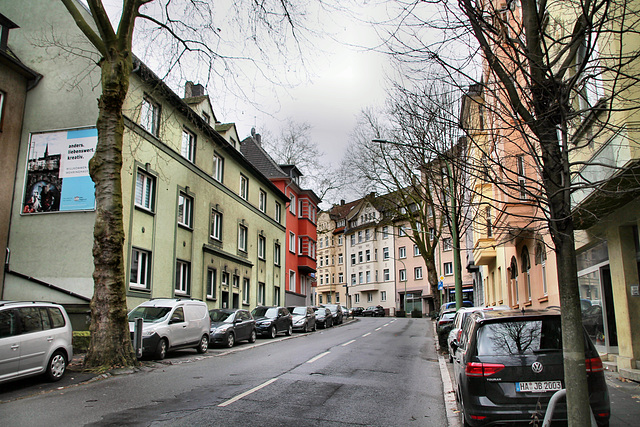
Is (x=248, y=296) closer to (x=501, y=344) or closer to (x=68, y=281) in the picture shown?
(x=68, y=281)

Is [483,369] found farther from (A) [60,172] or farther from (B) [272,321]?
(B) [272,321]

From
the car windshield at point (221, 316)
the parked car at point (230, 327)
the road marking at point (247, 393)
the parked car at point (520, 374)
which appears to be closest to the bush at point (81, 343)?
the parked car at point (230, 327)

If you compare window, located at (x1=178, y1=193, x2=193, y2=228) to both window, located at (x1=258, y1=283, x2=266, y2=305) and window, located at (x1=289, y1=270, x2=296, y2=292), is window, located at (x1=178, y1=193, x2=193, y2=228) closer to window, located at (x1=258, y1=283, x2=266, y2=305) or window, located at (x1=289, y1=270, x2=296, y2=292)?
window, located at (x1=258, y1=283, x2=266, y2=305)

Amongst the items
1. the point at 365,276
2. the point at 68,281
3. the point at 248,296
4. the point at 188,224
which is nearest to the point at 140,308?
the point at 68,281

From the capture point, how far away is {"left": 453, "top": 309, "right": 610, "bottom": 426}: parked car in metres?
5.81

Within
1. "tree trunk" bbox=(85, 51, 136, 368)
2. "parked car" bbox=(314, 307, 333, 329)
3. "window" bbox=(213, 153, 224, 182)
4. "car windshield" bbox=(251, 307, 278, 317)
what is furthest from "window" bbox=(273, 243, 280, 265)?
"tree trunk" bbox=(85, 51, 136, 368)

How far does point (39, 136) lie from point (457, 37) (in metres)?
17.7

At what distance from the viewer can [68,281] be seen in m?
18.0

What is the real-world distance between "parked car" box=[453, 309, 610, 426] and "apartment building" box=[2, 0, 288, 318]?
12209mm

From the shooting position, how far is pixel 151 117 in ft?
71.5

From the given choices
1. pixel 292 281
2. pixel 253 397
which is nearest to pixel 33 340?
pixel 253 397

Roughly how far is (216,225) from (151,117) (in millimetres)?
8040

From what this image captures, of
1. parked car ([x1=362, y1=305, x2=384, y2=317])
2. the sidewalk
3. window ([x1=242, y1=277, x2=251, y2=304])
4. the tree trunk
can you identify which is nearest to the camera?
the sidewalk

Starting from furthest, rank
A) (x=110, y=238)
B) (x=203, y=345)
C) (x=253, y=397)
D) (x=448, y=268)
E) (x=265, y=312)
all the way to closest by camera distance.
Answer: (x=448, y=268) → (x=265, y=312) → (x=203, y=345) → (x=110, y=238) → (x=253, y=397)
